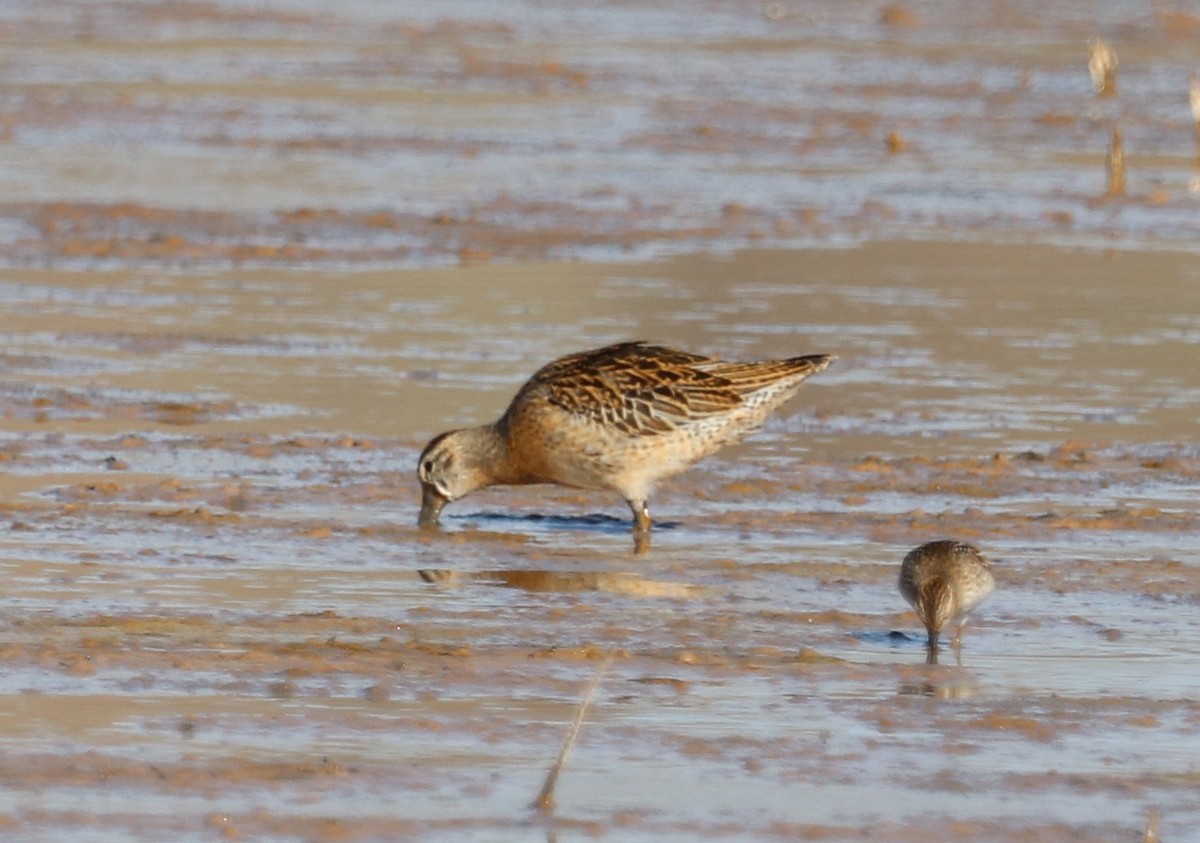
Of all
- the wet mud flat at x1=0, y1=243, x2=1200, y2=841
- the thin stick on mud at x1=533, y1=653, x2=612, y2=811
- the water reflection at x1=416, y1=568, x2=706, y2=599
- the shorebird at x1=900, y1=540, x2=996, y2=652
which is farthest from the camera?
the water reflection at x1=416, y1=568, x2=706, y2=599

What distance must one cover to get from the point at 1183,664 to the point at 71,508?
399 cm

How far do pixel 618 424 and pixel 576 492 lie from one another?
51.1 inches

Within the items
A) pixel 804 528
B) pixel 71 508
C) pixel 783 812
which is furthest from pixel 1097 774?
pixel 71 508

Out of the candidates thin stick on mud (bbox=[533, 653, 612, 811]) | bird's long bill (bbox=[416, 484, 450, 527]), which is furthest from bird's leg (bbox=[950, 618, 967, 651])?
bird's long bill (bbox=[416, 484, 450, 527])

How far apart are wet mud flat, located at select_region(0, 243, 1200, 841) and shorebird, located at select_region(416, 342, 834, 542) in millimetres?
233

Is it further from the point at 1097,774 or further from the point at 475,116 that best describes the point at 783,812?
the point at 475,116

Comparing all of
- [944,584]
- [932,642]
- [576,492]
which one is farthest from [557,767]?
[576,492]

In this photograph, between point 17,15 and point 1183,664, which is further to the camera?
point 17,15

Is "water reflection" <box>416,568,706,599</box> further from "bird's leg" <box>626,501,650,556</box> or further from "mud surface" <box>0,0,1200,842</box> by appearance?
"bird's leg" <box>626,501,650,556</box>

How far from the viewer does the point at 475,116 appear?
24.4 metres

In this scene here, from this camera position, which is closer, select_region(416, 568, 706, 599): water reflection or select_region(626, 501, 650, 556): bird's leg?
select_region(416, 568, 706, 599): water reflection

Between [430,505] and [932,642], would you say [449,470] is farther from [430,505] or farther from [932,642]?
[932,642]

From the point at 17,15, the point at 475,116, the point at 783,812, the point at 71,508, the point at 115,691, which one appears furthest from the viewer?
the point at 17,15

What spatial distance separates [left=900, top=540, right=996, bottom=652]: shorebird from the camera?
802 cm
